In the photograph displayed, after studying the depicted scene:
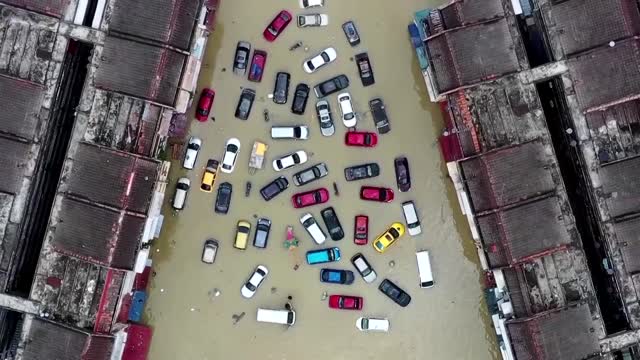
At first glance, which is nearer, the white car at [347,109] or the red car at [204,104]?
the white car at [347,109]

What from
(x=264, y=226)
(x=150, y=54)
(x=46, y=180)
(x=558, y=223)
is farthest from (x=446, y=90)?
(x=46, y=180)

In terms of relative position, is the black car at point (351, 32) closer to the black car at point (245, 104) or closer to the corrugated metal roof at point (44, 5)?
the black car at point (245, 104)

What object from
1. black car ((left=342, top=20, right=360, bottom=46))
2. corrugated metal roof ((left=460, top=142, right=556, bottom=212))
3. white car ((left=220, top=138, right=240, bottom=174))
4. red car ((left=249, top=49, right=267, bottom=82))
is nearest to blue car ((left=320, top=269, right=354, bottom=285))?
white car ((left=220, top=138, right=240, bottom=174))

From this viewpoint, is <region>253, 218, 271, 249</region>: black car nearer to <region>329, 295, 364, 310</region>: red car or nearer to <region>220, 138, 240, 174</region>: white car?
<region>220, 138, 240, 174</region>: white car

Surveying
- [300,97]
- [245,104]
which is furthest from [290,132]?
[245,104]

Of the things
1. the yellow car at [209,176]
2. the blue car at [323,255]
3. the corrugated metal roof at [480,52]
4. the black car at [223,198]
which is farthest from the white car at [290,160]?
the corrugated metal roof at [480,52]

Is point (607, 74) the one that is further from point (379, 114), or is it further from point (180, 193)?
point (180, 193)
